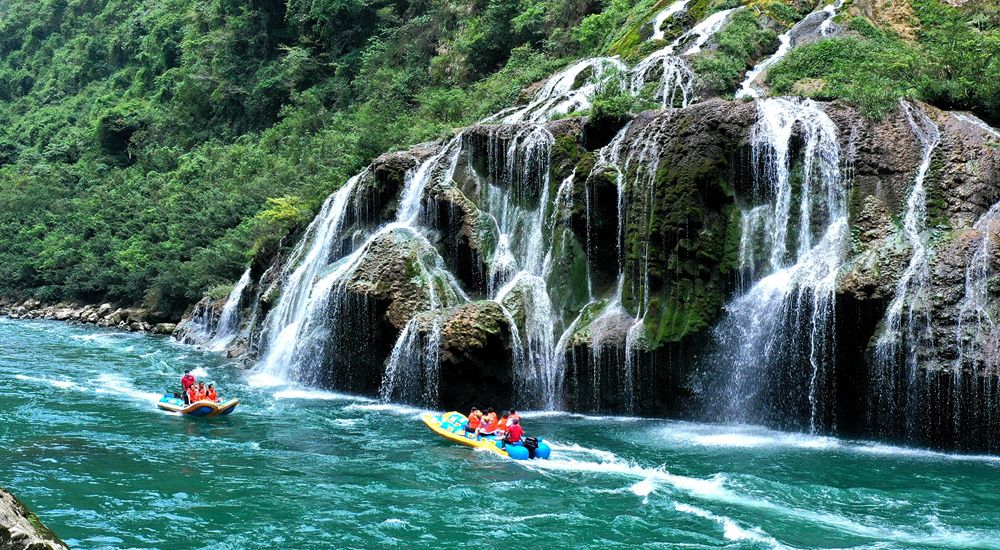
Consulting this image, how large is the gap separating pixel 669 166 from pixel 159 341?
23.1 metres

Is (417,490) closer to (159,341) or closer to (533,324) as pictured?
(533,324)

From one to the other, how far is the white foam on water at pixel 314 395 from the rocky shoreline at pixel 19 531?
14.3 m

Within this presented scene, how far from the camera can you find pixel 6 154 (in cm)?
6844

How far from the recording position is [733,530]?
35.3ft

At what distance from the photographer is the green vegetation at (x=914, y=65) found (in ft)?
60.0

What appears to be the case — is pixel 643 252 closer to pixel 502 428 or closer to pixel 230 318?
pixel 502 428

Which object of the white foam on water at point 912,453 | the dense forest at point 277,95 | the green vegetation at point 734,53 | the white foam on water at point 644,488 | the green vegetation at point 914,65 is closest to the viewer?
the white foam on water at point 644,488

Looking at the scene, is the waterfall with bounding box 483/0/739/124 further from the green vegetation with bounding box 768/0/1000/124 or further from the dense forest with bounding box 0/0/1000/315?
the green vegetation with bounding box 768/0/1000/124

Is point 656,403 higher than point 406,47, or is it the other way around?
point 406,47

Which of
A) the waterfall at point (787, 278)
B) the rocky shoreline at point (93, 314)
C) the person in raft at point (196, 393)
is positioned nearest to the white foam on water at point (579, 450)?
the waterfall at point (787, 278)

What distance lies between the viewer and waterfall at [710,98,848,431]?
15977 millimetres

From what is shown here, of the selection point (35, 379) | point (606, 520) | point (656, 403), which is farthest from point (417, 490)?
Answer: point (35, 379)

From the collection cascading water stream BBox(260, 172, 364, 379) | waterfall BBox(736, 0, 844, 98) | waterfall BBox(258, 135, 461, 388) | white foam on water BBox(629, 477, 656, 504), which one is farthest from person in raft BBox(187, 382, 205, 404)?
waterfall BBox(736, 0, 844, 98)

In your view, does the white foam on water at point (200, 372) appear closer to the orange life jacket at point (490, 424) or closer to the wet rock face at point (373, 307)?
the wet rock face at point (373, 307)
